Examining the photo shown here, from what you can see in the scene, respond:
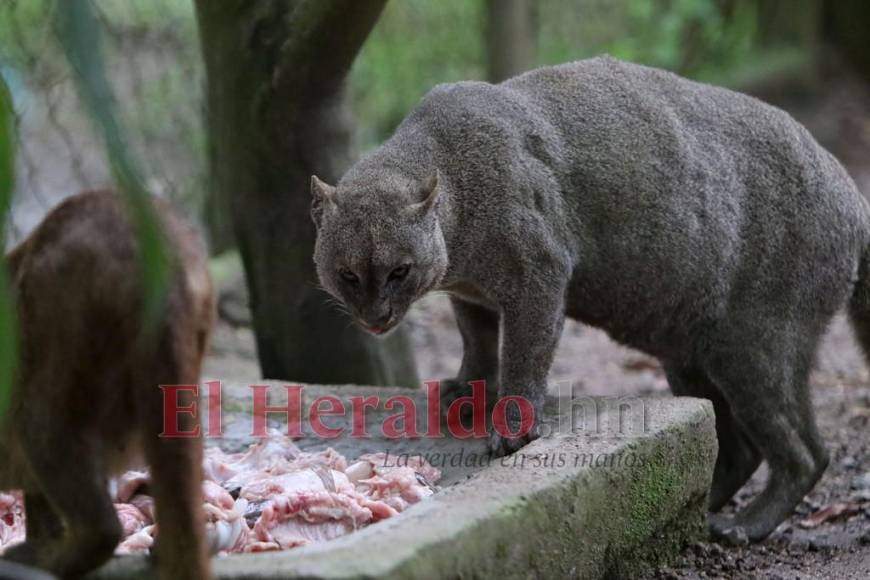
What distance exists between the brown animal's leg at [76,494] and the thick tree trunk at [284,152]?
2.41 m

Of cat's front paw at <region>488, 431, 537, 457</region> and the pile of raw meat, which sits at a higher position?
cat's front paw at <region>488, 431, 537, 457</region>

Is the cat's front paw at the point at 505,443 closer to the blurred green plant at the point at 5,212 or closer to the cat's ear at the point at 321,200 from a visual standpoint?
the cat's ear at the point at 321,200

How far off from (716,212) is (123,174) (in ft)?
10.7

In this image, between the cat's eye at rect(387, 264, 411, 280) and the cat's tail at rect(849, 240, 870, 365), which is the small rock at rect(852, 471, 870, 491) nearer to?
the cat's tail at rect(849, 240, 870, 365)

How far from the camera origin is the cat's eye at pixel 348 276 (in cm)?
397

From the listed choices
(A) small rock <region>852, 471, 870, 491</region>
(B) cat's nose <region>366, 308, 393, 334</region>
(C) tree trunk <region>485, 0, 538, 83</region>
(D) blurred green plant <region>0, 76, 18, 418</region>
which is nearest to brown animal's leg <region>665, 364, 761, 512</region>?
(A) small rock <region>852, 471, 870, 491</region>

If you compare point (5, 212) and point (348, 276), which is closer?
point (5, 212)

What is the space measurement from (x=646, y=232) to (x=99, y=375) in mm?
2360

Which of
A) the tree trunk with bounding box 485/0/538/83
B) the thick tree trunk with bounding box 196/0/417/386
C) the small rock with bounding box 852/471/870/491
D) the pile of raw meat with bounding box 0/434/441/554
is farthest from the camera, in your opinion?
the tree trunk with bounding box 485/0/538/83

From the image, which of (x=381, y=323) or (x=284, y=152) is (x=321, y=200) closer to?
(x=381, y=323)

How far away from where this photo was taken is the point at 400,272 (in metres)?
3.96

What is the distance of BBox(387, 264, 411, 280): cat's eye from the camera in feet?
13.0

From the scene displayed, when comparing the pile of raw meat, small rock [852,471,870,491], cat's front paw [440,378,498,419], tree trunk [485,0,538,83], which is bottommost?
small rock [852,471,870,491]

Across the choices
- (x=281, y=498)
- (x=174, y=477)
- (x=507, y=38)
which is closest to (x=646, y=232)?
(x=281, y=498)
